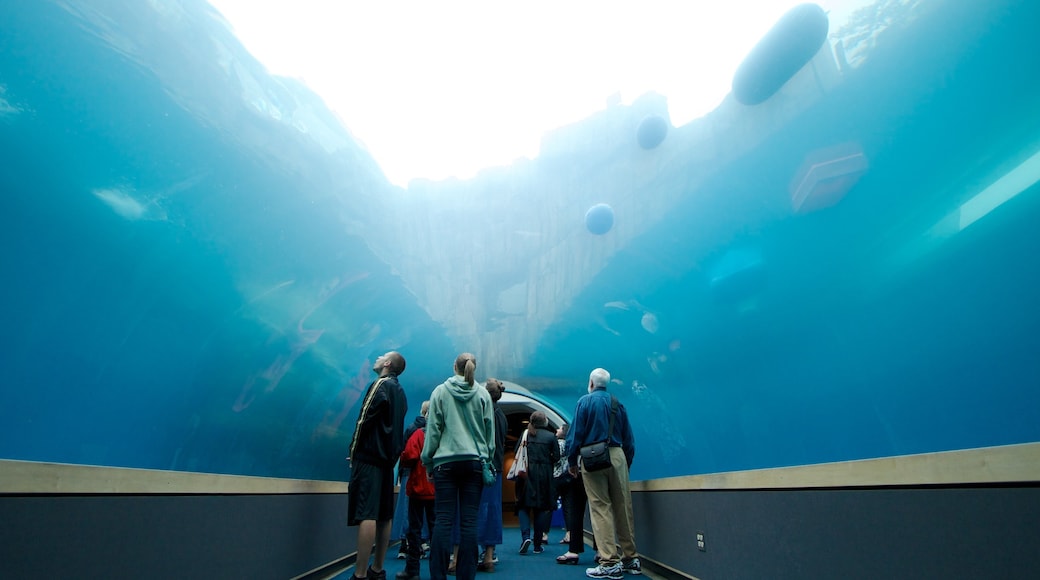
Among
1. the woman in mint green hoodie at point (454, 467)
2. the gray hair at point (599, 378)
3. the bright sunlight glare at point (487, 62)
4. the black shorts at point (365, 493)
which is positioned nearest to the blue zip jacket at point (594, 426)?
the gray hair at point (599, 378)

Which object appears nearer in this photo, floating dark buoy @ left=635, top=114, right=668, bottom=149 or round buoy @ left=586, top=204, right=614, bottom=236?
floating dark buoy @ left=635, top=114, right=668, bottom=149

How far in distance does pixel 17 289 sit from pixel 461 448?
334 cm

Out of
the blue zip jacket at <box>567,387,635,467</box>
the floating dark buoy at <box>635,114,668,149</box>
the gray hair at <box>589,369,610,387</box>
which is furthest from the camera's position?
the floating dark buoy at <box>635,114,668,149</box>

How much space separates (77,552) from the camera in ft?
5.84

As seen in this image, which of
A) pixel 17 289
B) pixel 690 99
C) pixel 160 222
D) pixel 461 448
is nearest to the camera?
pixel 461 448

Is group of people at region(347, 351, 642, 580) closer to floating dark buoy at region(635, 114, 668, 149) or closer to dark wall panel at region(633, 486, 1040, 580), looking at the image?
dark wall panel at region(633, 486, 1040, 580)

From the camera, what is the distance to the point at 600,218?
302 inches

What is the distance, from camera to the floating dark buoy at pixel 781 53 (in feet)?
16.6

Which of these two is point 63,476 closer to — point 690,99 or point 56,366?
point 56,366

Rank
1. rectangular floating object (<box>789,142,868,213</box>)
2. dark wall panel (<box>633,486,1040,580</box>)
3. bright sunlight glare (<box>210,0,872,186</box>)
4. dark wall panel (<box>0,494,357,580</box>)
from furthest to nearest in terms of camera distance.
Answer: bright sunlight glare (<box>210,0,872,186</box>) < rectangular floating object (<box>789,142,868,213</box>) < dark wall panel (<box>0,494,357,580</box>) < dark wall panel (<box>633,486,1040,580</box>)

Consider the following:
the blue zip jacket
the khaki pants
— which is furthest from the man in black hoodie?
the khaki pants

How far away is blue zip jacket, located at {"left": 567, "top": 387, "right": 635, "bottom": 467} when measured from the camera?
4.62 m

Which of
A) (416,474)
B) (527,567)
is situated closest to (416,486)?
(416,474)

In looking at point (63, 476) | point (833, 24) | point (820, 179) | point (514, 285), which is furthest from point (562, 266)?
point (63, 476)
